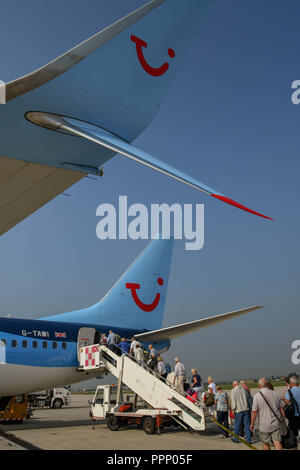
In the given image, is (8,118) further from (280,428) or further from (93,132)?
(280,428)

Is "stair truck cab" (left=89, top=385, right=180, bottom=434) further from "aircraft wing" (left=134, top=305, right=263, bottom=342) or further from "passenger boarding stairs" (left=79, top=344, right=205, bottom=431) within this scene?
"aircraft wing" (left=134, top=305, right=263, bottom=342)

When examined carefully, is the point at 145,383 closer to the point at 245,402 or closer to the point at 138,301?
the point at 245,402

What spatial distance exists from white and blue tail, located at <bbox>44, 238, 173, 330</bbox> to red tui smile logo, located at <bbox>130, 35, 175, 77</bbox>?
1712 centimetres

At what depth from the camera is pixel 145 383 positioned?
14.3 meters

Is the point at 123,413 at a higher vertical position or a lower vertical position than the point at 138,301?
lower

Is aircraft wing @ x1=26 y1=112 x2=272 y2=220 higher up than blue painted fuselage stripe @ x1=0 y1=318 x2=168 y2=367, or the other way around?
aircraft wing @ x1=26 y1=112 x2=272 y2=220

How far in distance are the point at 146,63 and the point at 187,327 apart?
14.2 metres

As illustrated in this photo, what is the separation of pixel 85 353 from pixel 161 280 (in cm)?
666

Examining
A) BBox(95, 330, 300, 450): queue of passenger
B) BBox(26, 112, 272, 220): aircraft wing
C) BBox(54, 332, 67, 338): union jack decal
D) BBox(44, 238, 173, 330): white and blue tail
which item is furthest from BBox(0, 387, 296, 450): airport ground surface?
BBox(26, 112, 272, 220): aircraft wing


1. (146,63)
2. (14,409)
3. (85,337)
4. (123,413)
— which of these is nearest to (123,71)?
(146,63)

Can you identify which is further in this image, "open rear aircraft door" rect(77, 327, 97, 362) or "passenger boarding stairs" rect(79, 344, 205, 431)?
"open rear aircraft door" rect(77, 327, 97, 362)

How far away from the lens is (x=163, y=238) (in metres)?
23.0

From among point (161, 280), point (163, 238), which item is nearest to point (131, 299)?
point (161, 280)

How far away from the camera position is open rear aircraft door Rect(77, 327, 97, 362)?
60.4 feet
